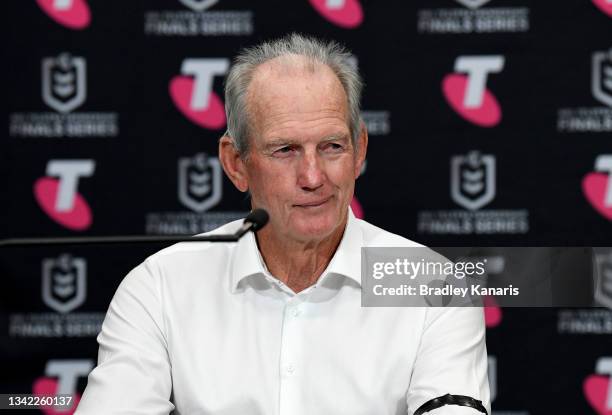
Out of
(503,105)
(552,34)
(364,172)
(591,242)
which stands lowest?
(591,242)

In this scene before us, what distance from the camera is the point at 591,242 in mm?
3639

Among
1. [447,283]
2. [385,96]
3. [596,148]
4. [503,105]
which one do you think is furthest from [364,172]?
[447,283]

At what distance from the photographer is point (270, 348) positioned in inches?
91.0

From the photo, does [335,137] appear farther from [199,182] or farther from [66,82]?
[66,82]

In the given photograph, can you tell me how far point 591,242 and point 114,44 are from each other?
200 cm

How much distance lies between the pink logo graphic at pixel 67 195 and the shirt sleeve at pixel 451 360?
195 cm

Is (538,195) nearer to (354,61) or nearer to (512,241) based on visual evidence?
(512,241)

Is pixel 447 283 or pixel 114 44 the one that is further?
pixel 114 44

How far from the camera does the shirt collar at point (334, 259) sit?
2.38 m

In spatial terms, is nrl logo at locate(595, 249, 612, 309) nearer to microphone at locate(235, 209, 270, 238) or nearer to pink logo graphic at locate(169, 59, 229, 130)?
microphone at locate(235, 209, 270, 238)

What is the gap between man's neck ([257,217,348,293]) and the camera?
95.0 inches

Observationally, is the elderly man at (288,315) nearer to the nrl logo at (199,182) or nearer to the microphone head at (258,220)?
the microphone head at (258,220)

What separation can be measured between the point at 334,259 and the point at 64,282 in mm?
1795

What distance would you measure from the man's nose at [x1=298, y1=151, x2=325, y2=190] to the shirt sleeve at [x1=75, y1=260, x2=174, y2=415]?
465 millimetres
